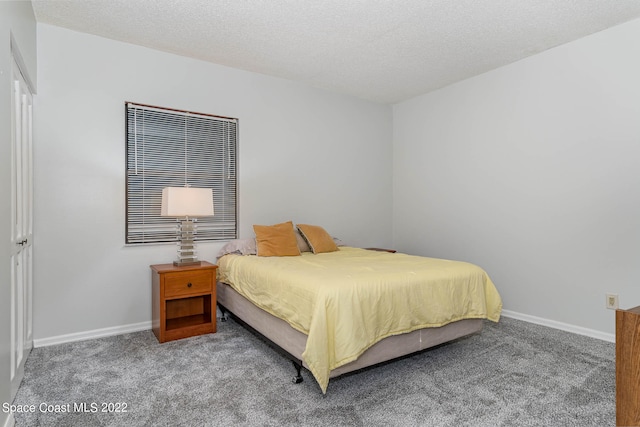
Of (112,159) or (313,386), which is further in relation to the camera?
(112,159)

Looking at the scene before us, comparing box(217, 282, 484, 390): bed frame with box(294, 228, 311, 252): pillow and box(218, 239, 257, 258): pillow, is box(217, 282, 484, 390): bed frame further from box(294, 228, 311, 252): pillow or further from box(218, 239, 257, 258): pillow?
box(294, 228, 311, 252): pillow

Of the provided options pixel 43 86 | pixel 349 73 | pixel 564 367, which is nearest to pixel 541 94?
pixel 349 73

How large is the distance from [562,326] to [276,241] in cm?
280

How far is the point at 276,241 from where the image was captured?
11.7 ft

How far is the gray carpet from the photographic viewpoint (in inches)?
74.9

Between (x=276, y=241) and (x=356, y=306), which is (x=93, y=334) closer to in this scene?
(x=276, y=241)

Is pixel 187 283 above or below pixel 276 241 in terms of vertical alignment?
below

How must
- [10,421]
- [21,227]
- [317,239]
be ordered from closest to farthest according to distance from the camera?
[10,421], [21,227], [317,239]

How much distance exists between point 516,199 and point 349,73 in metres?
2.23

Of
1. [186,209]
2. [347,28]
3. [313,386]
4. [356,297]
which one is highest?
[347,28]

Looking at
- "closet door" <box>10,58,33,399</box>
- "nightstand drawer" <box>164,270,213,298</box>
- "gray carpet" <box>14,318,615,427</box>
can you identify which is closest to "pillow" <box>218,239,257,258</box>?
"nightstand drawer" <box>164,270,213,298</box>

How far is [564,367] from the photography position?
8.21ft

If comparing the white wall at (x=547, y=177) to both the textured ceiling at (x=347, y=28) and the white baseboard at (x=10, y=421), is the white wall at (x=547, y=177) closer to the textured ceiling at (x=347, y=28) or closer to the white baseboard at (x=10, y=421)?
the textured ceiling at (x=347, y=28)

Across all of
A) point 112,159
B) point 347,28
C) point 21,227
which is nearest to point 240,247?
point 112,159
